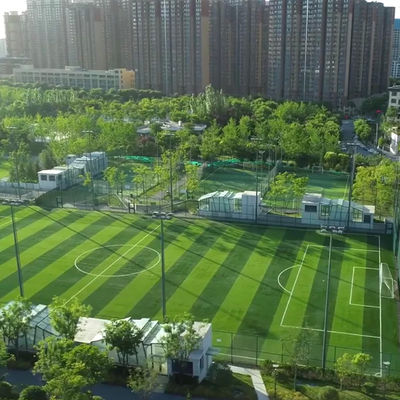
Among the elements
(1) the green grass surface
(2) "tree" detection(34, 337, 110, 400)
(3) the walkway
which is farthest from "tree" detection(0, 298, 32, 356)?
(1) the green grass surface

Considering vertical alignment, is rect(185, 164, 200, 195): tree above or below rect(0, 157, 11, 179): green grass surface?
above

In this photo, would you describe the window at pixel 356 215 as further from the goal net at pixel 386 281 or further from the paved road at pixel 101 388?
the paved road at pixel 101 388

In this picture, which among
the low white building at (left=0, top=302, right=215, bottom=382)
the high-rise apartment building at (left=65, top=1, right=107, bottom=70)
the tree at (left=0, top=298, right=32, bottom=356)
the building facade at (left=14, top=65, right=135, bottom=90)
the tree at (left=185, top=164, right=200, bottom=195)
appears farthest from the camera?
the high-rise apartment building at (left=65, top=1, right=107, bottom=70)

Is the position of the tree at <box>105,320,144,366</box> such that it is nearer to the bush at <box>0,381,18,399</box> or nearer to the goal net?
the bush at <box>0,381,18,399</box>

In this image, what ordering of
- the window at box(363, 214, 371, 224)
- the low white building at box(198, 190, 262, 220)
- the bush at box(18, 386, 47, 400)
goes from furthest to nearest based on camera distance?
the low white building at box(198, 190, 262, 220)
the window at box(363, 214, 371, 224)
the bush at box(18, 386, 47, 400)

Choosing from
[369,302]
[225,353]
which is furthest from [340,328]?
[225,353]

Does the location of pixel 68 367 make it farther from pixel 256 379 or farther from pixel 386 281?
pixel 386 281
